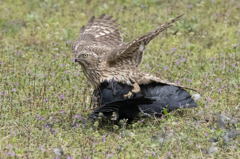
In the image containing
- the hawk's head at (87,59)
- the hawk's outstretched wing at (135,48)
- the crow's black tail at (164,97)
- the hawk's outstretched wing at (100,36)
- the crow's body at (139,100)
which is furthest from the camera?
the hawk's outstretched wing at (100,36)

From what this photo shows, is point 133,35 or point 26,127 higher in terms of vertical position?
point 133,35

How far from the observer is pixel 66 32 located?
8969mm

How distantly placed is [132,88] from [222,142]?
1.44 metres

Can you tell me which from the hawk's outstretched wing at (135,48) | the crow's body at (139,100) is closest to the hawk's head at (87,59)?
the hawk's outstretched wing at (135,48)

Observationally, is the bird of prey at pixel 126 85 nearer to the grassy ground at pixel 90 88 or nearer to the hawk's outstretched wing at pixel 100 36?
the grassy ground at pixel 90 88

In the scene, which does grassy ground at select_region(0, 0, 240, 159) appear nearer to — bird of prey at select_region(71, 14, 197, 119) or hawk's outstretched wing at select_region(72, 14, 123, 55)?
bird of prey at select_region(71, 14, 197, 119)

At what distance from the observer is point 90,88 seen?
21.3 feet

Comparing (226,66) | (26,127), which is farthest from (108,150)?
(226,66)

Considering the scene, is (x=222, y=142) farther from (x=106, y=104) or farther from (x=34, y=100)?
(x=34, y=100)

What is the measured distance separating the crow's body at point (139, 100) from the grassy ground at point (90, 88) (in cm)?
19

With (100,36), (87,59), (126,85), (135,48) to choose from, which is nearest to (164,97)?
(126,85)

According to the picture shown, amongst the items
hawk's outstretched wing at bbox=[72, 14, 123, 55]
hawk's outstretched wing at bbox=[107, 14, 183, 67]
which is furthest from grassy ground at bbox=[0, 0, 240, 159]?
hawk's outstretched wing at bbox=[107, 14, 183, 67]

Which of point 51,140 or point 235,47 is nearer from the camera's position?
point 51,140

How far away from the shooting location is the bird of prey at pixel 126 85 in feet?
16.8
